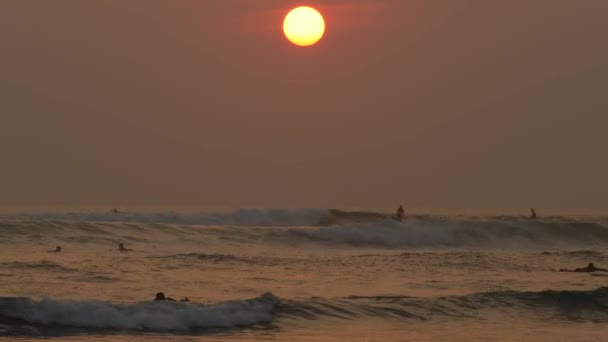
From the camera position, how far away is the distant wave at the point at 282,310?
66.6 ft

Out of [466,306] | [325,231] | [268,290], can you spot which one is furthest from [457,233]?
[466,306]

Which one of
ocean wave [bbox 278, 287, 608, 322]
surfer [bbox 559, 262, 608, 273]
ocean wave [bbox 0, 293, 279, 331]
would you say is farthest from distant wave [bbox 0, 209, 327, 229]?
ocean wave [bbox 0, 293, 279, 331]

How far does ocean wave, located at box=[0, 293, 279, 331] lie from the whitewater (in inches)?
1.0

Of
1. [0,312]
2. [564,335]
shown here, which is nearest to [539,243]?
[564,335]

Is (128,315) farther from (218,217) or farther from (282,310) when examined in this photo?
(218,217)

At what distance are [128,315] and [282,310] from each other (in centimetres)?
326

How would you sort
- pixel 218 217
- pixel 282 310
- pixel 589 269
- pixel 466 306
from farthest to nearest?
pixel 218 217 < pixel 589 269 < pixel 466 306 < pixel 282 310

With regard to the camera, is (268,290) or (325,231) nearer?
(268,290)

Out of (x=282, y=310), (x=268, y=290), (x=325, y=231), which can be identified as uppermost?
(x=325, y=231)

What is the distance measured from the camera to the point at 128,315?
67.4 feet

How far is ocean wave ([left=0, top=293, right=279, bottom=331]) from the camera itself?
66.3ft

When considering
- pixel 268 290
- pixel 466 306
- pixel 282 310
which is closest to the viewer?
pixel 282 310

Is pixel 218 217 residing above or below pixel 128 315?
above

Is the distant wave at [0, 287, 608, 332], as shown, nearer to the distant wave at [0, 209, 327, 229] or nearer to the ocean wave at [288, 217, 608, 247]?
the ocean wave at [288, 217, 608, 247]
